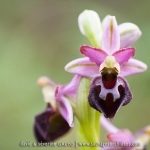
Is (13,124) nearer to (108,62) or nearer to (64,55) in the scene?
(64,55)

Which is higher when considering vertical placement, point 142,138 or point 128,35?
point 128,35

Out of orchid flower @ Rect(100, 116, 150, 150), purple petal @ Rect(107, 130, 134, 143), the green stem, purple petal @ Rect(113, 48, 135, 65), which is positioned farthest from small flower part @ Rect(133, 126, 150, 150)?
purple petal @ Rect(113, 48, 135, 65)

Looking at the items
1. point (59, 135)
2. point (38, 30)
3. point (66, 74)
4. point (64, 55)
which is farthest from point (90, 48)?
point (38, 30)

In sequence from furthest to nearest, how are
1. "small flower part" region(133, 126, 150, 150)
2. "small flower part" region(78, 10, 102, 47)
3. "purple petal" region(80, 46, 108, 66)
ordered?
"small flower part" region(133, 126, 150, 150)
"small flower part" region(78, 10, 102, 47)
"purple petal" region(80, 46, 108, 66)

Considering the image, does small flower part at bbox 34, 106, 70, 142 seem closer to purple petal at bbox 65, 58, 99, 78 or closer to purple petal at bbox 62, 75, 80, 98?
purple petal at bbox 62, 75, 80, 98

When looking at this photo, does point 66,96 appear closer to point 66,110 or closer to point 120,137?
point 66,110

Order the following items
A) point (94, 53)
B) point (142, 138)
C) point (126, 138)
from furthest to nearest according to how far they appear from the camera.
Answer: point (142, 138) < point (126, 138) < point (94, 53)

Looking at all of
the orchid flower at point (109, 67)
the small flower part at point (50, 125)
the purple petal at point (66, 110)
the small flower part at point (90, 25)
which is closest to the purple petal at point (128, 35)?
the orchid flower at point (109, 67)

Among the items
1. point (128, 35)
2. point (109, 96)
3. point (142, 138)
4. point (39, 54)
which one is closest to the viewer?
point (109, 96)

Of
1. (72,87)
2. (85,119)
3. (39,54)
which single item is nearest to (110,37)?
(72,87)
